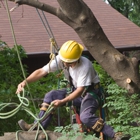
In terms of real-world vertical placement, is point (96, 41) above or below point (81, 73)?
above

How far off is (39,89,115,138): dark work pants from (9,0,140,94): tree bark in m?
0.42

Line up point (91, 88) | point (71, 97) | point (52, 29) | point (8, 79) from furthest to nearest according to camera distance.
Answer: point (52, 29) < point (8, 79) < point (91, 88) < point (71, 97)

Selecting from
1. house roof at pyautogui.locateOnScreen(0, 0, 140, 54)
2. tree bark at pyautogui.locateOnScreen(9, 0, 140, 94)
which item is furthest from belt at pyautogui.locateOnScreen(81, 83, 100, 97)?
house roof at pyautogui.locateOnScreen(0, 0, 140, 54)

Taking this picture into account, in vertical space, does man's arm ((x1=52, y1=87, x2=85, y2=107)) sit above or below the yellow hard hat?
below

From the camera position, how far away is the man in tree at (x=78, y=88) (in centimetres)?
446

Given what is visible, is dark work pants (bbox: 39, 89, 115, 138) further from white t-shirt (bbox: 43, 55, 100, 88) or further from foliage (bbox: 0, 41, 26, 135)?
foliage (bbox: 0, 41, 26, 135)

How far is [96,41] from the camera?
174 inches

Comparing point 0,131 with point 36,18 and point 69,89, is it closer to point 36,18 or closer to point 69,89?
point 69,89

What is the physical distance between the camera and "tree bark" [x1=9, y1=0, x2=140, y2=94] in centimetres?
436

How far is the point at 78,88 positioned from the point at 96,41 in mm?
557

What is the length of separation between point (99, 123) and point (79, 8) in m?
1.29

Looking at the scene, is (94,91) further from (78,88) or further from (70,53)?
(70,53)

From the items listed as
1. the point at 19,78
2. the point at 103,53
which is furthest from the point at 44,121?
the point at 19,78

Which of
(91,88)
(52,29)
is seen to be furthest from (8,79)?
(52,29)
